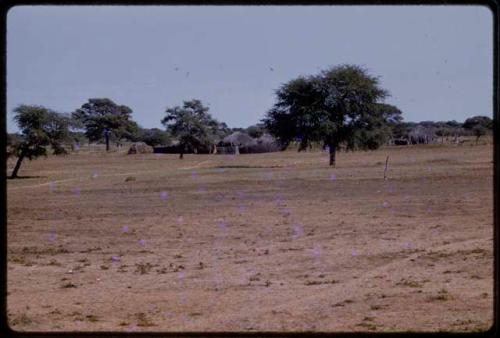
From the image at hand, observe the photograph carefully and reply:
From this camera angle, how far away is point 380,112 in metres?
40.2

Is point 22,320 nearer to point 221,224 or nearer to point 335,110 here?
point 221,224

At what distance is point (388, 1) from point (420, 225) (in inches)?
333

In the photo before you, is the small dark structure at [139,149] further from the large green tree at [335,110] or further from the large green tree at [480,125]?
the large green tree at [480,125]

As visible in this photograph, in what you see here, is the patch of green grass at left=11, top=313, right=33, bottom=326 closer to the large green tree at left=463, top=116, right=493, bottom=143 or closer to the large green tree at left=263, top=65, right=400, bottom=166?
the large green tree at left=263, top=65, right=400, bottom=166

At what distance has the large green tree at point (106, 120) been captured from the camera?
54.6 meters

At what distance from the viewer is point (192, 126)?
54406 millimetres

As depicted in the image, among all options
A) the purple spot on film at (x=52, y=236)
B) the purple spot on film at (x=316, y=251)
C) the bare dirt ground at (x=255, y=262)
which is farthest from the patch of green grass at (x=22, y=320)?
the purple spot on film at (x=52, y=236)

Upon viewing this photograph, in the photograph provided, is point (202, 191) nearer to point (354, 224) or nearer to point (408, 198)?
point (408, 198)

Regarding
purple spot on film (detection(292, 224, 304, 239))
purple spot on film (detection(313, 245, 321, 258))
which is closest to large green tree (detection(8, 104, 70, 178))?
purple spot on film (detection(292, 224, 304, 239))

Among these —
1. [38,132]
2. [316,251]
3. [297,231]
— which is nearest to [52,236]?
[297,231]

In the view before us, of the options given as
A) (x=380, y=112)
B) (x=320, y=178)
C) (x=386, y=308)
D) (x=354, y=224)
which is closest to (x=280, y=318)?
(x=386, y=308)

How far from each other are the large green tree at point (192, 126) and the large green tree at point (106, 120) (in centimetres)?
424

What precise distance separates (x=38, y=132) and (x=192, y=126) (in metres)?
23.0

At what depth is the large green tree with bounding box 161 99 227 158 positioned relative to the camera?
179 ft
